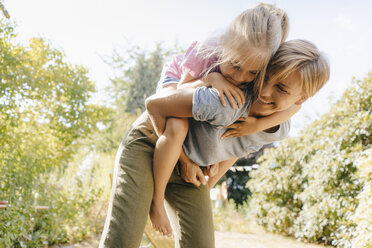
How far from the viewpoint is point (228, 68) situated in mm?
1463

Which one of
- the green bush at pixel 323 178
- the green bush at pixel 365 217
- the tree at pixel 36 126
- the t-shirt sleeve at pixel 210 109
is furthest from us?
the green bush at pixel 323 178

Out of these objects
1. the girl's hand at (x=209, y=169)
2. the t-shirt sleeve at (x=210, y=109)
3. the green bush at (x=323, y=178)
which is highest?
the t-shirt sleeve at (x=210, y=109)

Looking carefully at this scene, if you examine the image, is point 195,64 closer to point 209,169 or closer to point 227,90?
point 227,90

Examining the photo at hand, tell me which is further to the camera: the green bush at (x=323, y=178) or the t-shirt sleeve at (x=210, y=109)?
the green bush at (x=323, y=178)

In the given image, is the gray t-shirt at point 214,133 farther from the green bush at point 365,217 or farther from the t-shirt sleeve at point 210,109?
the green bush at point 365,217

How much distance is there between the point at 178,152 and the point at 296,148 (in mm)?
5647

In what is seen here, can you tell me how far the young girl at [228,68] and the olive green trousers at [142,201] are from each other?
8 centimetres

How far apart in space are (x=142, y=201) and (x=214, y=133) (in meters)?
0.45

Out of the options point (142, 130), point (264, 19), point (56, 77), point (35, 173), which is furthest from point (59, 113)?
point (264, 19)

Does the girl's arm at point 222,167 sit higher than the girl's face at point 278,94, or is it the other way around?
the girl's face at point 278,94

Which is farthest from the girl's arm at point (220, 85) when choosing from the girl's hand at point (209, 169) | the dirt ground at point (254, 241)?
the dirt ground at point (254, 241)

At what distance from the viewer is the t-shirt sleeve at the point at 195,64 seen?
1.53 m

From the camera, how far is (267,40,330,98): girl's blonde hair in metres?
1.42

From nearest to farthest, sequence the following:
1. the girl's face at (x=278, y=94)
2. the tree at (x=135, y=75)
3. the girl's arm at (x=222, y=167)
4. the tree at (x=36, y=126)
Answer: the girl's face at (x=278, y=94) → the girl's arm at (x=222, y=167) → the tree at (x=36, y=126) → the tree at (x=135, y=75)
